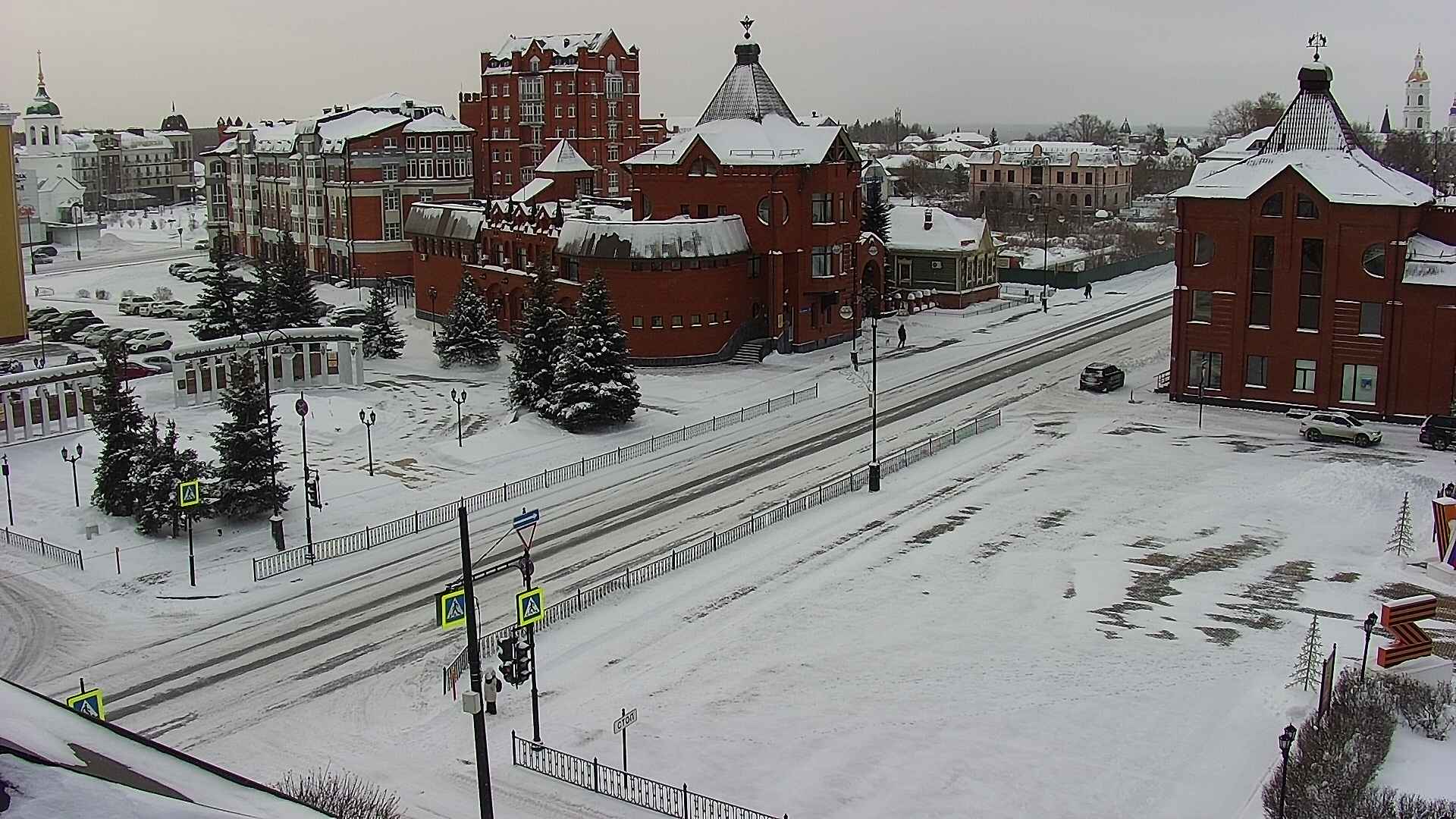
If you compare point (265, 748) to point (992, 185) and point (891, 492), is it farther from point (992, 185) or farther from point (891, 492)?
point (992, 185)

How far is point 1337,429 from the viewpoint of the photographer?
49906 mm

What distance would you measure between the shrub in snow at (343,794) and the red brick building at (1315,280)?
42.1m

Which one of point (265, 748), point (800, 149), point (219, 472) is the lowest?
point (265, 748)

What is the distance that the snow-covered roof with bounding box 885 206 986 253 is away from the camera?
84375 millimetres

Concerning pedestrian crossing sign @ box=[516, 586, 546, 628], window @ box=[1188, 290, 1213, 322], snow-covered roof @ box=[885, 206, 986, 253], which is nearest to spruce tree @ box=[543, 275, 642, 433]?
window @ box=[1188, 290, 1213, 322]

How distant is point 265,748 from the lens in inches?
1016

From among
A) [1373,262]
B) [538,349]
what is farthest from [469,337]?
[1373,262]

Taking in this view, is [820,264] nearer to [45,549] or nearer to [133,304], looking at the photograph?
[45,549]

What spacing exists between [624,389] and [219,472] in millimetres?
16494

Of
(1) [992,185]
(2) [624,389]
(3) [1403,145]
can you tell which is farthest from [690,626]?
(3) [1403,145]

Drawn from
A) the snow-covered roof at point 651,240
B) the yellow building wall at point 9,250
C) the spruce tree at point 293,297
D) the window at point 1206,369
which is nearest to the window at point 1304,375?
the window at point 1206,369

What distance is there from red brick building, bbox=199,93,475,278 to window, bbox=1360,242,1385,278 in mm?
61981

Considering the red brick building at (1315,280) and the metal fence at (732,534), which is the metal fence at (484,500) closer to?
the metal fence at (732,534)

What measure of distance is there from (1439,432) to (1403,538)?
45.2ft
